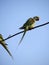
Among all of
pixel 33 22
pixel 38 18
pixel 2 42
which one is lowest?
pixel 33 22

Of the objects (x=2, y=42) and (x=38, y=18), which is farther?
(x=38, y=18)

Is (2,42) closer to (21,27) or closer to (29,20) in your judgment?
(21,27)

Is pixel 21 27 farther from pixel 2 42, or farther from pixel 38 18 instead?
pixel 2 42

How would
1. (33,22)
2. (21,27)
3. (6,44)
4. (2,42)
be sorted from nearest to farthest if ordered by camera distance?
(2,42) → (6,44) → (21,27) → (33,22)

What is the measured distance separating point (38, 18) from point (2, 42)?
942mm

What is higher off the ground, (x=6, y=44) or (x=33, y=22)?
(x=6, y=44)

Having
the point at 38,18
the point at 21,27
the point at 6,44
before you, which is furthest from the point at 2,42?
the point at 38,18

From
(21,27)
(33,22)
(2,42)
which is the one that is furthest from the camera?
(33,22)

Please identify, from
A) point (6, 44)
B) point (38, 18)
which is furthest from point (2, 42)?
point (38, 18)

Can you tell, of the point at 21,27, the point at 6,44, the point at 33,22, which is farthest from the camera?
the point at 33,22

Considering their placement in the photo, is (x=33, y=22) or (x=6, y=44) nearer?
(x=6, y=44)

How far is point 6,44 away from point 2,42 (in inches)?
7.0

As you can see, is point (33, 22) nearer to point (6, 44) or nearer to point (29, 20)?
point (29, 20)

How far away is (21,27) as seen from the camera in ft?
9.14
